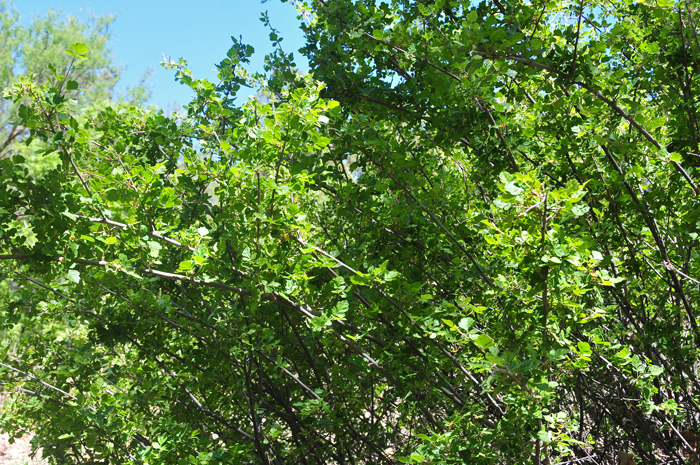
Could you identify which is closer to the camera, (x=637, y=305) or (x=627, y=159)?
(x=627, y=159)

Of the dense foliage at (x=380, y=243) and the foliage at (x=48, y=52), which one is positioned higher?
the foliage at (x=48, y=52)

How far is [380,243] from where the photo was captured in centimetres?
263

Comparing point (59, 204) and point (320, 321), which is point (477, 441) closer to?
point (320, 321)

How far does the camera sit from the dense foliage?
1.85m

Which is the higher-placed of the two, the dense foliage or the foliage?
the foliage

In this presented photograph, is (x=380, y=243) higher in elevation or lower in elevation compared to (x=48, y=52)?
lower

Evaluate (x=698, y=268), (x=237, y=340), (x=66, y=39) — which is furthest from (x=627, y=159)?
(x=66, y=39)

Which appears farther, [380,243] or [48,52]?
[48,52]

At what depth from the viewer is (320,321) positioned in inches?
74.7

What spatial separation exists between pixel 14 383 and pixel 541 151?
134 inches

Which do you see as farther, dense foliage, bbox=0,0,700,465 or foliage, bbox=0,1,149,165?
foliage, bbox=0,1,149,165

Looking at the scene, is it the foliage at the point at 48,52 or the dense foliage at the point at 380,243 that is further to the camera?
the foliage at the point at 48,52

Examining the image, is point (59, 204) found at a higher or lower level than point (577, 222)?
lower

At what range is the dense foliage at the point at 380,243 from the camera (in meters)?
1.85
